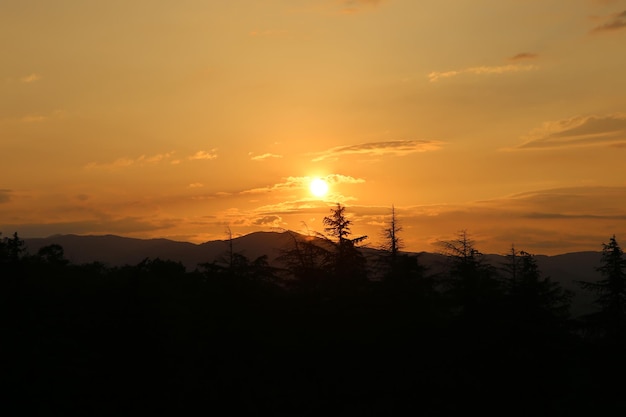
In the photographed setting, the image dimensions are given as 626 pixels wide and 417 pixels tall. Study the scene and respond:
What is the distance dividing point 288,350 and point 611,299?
22.3m

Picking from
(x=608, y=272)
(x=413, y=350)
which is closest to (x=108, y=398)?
(x=413, y=350)

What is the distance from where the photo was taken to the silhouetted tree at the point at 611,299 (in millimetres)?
43531

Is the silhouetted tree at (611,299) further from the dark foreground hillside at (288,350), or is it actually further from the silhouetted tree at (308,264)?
the silhouetted tree at (308,264)

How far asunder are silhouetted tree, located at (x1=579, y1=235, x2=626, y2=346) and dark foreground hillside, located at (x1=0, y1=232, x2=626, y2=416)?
0.99 metres

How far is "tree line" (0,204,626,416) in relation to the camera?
109 ft

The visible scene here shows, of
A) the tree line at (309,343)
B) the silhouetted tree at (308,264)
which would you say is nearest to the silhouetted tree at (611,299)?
the tree line at (309,343)

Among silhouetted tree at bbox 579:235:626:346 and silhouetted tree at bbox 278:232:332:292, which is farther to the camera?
silhouetted tree at bbox 278:232:332:292

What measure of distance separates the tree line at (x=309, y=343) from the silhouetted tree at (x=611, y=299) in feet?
0.30

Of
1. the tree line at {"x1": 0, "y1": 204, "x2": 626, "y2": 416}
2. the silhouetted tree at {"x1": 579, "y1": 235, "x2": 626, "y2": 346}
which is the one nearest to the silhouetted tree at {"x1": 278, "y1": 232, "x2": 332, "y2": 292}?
the tree line at {"x1": 0, "y1": 204, "x2": 626, "y2": 416}

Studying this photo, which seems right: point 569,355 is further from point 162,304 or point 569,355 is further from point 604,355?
point 162,304

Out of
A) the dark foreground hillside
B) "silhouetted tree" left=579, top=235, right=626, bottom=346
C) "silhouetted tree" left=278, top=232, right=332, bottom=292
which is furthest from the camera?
"silhouetted tree" left=278, top=232, right=332, bottom=292

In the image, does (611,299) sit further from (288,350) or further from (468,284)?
(288,350)

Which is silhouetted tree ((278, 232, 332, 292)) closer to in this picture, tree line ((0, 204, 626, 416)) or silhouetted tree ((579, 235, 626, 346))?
tree line ((0, 204, 626, 416))

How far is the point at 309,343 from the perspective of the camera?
45.5 metres
